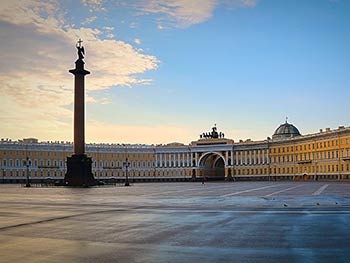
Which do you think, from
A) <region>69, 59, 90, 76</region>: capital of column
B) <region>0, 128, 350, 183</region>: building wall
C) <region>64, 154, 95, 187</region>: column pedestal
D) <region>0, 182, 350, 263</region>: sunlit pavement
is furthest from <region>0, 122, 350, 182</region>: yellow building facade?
<region>0, 182, 350, 263</region>: sunlit pavement

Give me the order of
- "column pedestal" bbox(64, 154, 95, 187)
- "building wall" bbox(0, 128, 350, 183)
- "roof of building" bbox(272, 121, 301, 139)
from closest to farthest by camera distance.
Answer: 1. "column pedestal" bbox(64, 154, 95, 187)
2. "building wall" bbox(0, 128, 350, 183)
3. "roof of building" bbox(272, 121, 301, 139)

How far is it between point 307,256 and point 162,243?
4.15 metres

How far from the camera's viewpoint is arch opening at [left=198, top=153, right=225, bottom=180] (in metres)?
173

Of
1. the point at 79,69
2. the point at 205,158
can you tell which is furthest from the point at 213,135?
the point at 79,69

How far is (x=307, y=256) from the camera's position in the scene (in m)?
11.6

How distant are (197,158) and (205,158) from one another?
4510 millimetres

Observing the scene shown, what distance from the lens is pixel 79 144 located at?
2689 inches

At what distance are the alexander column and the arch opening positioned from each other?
10310cm

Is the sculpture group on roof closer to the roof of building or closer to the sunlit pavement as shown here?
the roof of building

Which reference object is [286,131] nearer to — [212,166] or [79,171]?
[212,166]

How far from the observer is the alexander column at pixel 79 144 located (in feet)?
223

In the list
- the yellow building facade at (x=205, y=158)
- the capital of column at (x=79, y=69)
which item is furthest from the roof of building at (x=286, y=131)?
the capital of column at (x=79, y=69)

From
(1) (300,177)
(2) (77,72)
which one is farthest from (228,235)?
(1) (300,177)

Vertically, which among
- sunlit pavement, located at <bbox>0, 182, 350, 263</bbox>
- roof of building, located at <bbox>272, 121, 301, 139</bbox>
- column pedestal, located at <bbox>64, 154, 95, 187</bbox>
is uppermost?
roof of building, located at <bbox>272, 121, 301, 139</bbox>
